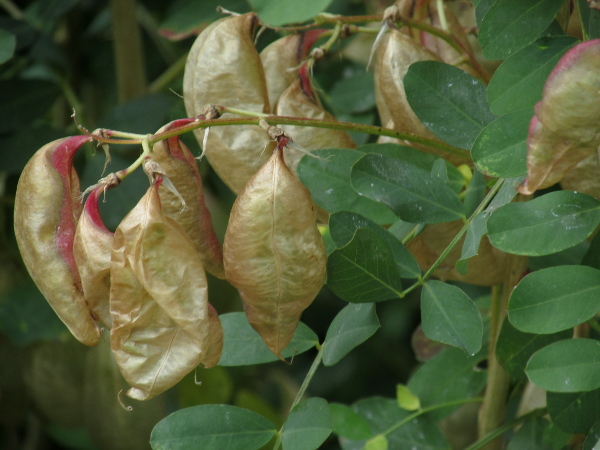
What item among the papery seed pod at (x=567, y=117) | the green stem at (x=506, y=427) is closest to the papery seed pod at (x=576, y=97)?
the papery seed pod at (x=567, y=117)

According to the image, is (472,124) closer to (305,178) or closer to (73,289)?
(305,178)

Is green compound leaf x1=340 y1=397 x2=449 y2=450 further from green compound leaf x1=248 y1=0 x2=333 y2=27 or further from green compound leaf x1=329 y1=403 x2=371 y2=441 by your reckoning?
green compound leaf x1=248 y1=0 x2=333 y2=27

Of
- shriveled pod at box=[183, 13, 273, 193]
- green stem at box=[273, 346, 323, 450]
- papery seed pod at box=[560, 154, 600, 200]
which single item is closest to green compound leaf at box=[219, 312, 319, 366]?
green stem at box=[273, 346, 323, 450]

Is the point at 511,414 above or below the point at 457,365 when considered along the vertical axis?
below

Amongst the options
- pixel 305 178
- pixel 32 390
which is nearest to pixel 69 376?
pixel 32 390

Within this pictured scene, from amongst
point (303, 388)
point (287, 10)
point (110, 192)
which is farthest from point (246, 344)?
point (110, 192)

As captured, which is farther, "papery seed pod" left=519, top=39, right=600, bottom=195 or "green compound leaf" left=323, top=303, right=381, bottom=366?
"green compound leaf" left=323, top=303, right=381, bottom=366
